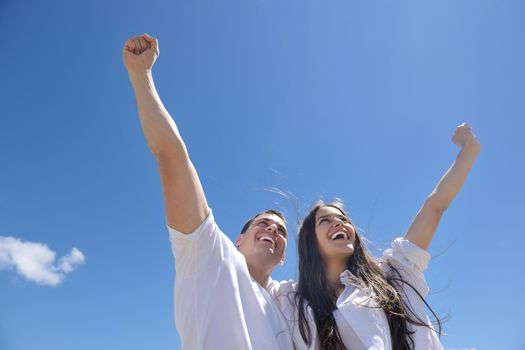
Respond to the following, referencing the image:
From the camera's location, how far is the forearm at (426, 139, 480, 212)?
174 inches

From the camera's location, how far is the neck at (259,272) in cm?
453

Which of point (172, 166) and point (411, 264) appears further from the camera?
point (411, 264)

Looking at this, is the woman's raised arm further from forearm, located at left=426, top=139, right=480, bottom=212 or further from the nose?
the nose

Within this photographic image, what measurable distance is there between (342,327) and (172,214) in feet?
6.42

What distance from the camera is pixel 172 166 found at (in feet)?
8.84

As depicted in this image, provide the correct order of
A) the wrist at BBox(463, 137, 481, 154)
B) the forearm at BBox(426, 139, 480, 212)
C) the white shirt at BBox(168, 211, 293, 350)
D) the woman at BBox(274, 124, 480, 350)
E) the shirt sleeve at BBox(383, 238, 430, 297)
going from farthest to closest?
the wrist at BBox(463, 137, 481, 154)
the forearm at BBox(426, 139, 480, 212)
the shirt sleeve at BBox(383, 238, 430, 297)
the woman at BBox(274, 124, 480, 350)
the white shirt at BBox(168, 211, 293, 350)

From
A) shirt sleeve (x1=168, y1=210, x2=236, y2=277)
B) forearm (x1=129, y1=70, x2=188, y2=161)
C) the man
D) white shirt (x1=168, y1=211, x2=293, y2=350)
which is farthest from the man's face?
forearm (x1=129, y1=70, x2=188, y2=161)

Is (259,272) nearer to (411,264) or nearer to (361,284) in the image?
(361,284)

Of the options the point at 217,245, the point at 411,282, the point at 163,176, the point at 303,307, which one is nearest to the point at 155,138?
the point at 163,176

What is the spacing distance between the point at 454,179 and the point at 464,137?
817mm

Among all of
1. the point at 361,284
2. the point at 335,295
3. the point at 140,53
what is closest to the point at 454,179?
the point at 361,284

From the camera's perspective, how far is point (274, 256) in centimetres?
486

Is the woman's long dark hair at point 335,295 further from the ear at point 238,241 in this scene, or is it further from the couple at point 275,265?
the ear at point 238,241

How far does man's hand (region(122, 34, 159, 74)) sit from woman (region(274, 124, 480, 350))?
8.75ft
